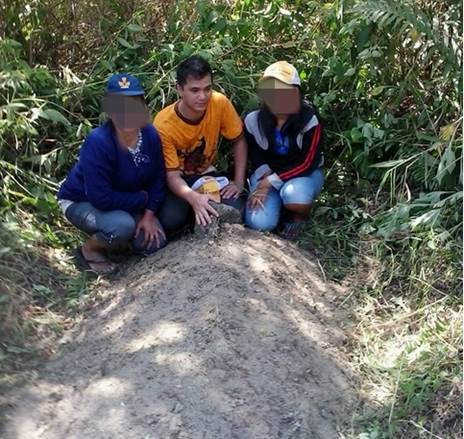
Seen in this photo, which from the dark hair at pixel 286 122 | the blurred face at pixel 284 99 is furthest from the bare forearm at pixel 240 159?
the blurred face at pixel 284 99

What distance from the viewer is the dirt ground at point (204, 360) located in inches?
109

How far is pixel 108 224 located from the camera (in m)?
3.83

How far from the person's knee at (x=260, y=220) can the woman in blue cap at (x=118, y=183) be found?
1.39 feet

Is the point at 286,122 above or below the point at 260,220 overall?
above

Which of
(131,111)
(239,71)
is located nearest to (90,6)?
(239,71)

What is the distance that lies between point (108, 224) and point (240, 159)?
0.76 m

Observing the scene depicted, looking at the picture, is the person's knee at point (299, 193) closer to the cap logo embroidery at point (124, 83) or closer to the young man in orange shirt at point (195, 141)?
the young man in orange shirt at point (195, 141)

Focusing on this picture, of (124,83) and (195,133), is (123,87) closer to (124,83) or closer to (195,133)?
(124,83)

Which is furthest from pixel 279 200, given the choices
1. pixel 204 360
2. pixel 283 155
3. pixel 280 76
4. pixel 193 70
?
pixel 204 360

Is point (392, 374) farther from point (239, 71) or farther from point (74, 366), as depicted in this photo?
point (239, 71)

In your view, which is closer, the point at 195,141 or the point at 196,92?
the point at 196,92

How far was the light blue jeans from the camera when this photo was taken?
13.2 feet

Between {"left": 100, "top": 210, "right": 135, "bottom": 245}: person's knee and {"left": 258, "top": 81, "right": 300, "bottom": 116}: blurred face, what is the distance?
0.89 metres

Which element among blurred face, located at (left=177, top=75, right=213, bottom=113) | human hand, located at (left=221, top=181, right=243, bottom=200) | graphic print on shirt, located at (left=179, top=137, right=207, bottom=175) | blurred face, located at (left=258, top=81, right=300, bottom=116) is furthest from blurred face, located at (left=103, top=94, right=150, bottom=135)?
blurred face, located at (left=258, top=81, right=300, bottom=116)
